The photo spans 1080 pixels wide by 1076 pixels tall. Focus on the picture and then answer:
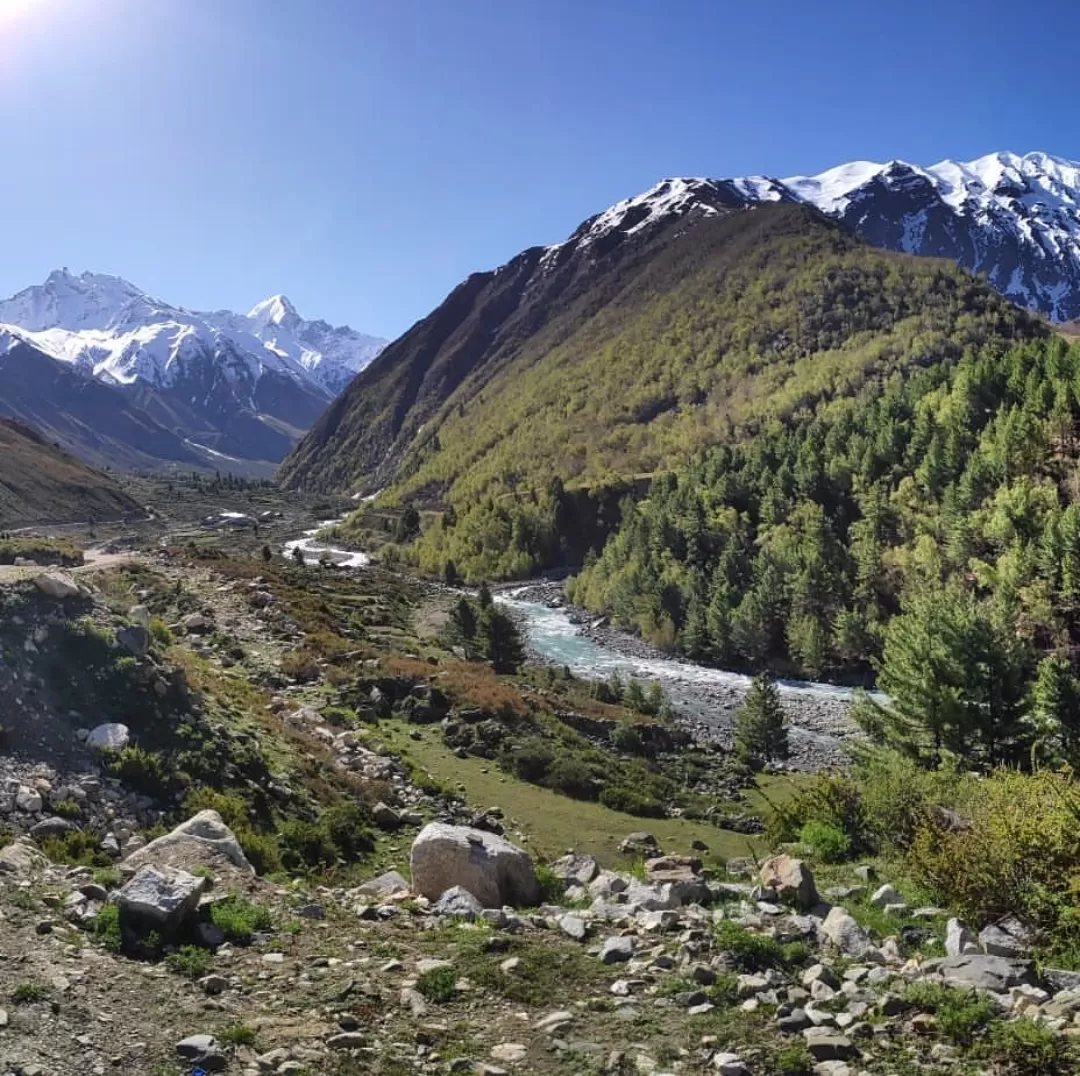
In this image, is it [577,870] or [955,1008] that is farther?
[577,870]

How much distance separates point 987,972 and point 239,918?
30.4 ft

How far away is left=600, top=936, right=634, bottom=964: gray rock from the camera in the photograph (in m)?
11.0

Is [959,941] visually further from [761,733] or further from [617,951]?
[761,733]

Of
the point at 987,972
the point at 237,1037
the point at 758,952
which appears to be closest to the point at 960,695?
the point at 987,972

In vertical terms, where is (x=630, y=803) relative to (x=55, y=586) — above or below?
below

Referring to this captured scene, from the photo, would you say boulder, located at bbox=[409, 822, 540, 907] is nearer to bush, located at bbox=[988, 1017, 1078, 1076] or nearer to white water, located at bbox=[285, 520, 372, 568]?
bush, located at bbox=[988, 1017, 1078, 1076]

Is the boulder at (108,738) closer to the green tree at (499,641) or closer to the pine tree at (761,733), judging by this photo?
the pine tree at (761,733)

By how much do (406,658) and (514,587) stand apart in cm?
6297

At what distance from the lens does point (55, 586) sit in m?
21.1

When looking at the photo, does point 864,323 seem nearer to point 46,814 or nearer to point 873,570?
point 873,570

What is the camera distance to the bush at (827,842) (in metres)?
16.6

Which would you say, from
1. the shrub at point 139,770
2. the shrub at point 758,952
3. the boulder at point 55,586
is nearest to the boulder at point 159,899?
the shrub at point 139,770

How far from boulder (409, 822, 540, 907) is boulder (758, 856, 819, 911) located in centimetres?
400

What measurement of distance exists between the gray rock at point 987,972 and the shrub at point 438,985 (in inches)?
223
